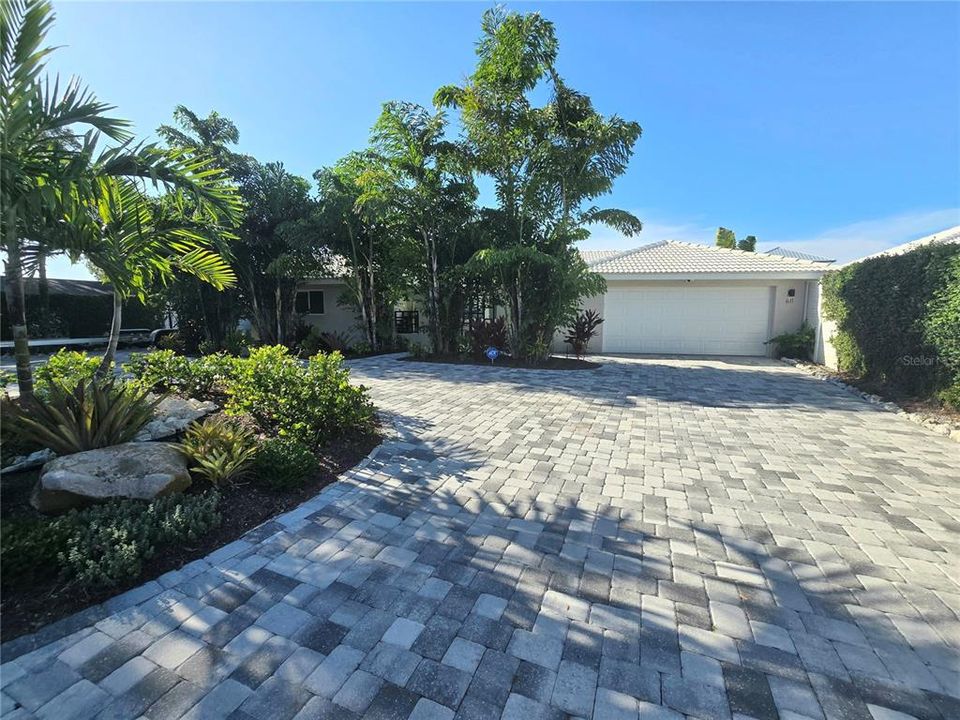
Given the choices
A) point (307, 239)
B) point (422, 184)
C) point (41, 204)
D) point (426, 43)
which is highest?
point (426, 43)

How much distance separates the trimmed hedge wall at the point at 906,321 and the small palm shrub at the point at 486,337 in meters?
7.42

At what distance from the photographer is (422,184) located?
9914 mm

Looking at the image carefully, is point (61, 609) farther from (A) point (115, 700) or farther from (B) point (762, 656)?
(B) point (762, 656)

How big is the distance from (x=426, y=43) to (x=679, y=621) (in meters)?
8.29

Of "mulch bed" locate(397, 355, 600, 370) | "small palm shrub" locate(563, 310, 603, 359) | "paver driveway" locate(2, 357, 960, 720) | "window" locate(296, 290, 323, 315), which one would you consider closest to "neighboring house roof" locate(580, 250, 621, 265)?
"small palm shrub" locate(563, 310, 603, 359)

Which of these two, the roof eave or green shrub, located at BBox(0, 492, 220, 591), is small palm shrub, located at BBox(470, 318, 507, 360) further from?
green shrub, located at BBox(0, 492, 220, 591)

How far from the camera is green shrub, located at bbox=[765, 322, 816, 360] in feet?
37.6

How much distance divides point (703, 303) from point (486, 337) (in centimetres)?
743

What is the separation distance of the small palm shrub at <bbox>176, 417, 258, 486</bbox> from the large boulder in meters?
0.13

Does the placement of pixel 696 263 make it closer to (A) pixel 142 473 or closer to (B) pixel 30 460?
(A) pixel 142 473

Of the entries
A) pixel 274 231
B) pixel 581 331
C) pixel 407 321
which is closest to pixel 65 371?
pixel 274 231

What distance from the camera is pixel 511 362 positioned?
1041 cm

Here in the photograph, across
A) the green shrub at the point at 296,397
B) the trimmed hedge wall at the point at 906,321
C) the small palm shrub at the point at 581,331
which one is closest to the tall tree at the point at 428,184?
the small palm shrub at the point at 581,331

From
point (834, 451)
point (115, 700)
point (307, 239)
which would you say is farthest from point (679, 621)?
point (307, 239)
